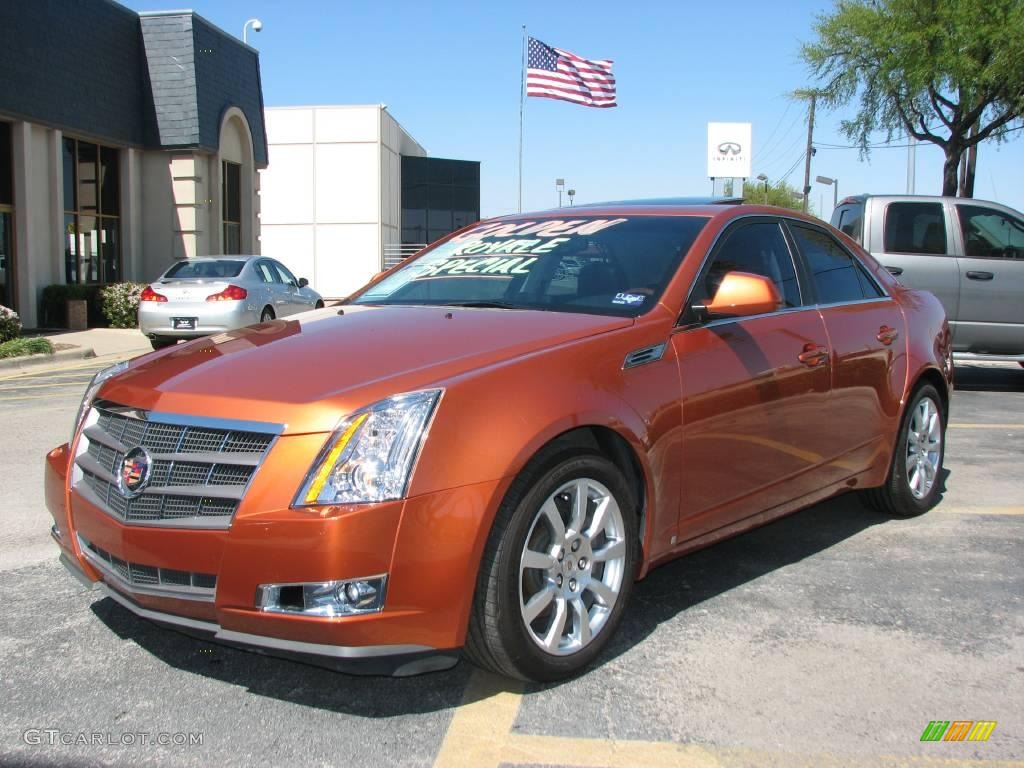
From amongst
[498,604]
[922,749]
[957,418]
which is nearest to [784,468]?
[922,749]

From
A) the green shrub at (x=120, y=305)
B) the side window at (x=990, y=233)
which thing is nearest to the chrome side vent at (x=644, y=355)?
the side window at (x=990, y=233)

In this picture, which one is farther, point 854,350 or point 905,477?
point 905,477

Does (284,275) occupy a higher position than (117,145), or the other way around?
(117,145)

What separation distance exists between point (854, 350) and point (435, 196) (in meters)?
42.4

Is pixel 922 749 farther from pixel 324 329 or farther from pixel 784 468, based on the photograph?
pixel 324 329

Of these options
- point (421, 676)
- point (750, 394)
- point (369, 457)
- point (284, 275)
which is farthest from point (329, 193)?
point (369, 457)

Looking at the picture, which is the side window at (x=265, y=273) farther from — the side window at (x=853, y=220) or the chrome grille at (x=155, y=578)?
the chrome grille at (x=155, y=578)

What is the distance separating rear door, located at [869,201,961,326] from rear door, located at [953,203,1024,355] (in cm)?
13

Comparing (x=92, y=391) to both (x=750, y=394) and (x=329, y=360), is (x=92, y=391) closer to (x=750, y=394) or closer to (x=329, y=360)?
(x=329, y=360)

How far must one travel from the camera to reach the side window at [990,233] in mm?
10195

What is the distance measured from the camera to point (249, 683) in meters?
3.21

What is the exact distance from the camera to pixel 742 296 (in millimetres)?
3730

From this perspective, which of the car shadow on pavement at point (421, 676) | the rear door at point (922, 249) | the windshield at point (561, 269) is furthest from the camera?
the rear door at point (922, 249)

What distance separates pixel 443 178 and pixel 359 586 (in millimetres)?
44297
